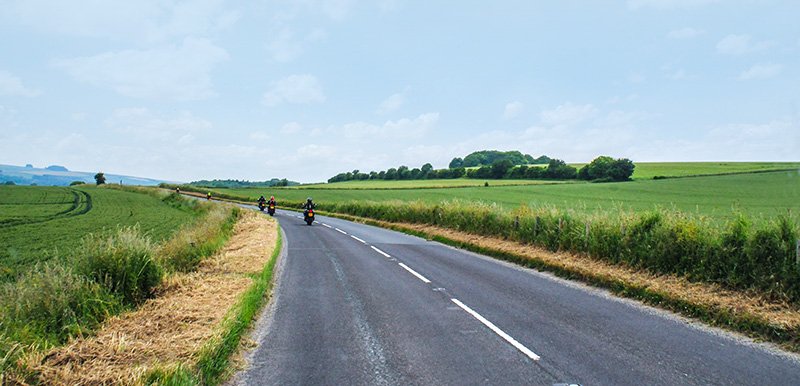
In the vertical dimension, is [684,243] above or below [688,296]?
above

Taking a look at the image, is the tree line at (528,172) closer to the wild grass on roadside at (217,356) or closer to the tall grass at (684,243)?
the tall grass at (684,243)

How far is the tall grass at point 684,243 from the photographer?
8609 millimetres

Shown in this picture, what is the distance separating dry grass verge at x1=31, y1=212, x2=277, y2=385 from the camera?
4.74 meters

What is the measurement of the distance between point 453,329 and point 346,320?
1.83m

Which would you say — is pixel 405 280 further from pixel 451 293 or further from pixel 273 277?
pixel 273 277

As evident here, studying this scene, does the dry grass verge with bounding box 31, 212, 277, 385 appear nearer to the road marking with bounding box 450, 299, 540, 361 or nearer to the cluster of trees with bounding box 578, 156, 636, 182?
the road marking with bounding box 450, 299, 540, 361

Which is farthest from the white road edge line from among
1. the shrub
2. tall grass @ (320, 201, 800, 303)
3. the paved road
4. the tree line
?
the tree line

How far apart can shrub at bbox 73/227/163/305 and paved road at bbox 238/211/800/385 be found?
2.41 metres

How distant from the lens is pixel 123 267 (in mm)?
8375

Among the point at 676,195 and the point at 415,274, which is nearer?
the point at 415,274

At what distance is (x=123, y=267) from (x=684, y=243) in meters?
11.6

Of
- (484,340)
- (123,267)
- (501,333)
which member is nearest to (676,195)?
(501,333)

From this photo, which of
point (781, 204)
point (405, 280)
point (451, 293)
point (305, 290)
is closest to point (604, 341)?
point (451, 293)

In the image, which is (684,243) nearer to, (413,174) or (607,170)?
(607,170)
